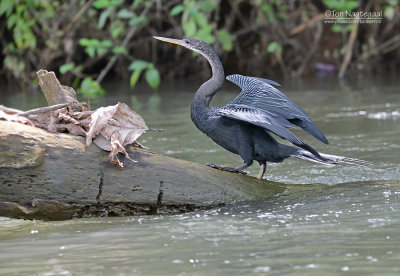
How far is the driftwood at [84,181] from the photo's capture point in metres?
3.42

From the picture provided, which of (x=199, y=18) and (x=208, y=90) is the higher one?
(x=199, y=18)

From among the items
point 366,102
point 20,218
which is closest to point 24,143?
point 20,218

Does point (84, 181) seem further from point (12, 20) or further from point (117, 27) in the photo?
point (12, 20)

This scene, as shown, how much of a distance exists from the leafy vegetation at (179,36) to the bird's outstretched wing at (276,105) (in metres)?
5.20

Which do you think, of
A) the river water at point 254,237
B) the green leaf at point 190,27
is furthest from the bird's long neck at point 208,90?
the green leaf at point 190,27

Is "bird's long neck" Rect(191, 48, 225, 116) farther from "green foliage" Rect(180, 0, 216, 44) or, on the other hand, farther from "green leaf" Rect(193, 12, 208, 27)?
"green leaf" Rect(193, 12, 208, 27)


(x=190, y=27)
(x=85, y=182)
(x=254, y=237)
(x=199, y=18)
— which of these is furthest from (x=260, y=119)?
(x=199, y=18)

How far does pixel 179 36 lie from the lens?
10.4m

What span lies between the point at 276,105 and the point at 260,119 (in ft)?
1.28

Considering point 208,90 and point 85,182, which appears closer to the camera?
point 85,182

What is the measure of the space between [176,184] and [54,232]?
691 millimetres

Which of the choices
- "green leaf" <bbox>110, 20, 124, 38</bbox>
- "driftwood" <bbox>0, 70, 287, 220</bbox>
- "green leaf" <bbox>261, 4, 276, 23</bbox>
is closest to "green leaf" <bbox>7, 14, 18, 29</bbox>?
"green leaf" <bbox>110, 20, 124, 38</bbox>

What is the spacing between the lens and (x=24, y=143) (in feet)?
11.3

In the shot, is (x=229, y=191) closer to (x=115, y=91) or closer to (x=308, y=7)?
(x=115, y=91)
